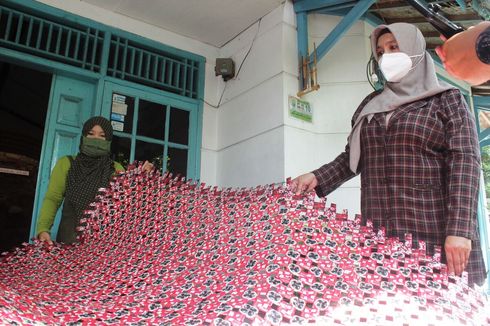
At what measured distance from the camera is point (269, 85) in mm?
3271

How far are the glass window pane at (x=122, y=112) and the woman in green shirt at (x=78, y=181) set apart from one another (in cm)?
111

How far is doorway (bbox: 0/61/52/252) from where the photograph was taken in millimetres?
4748

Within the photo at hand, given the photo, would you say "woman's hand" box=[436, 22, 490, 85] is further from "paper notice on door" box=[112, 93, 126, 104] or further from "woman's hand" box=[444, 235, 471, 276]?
"paper notice on door" box=[112, 93, 126, 104]

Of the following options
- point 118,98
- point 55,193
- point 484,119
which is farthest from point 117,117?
point 484,119

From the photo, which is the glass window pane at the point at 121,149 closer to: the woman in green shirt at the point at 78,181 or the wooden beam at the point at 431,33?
the woman in green shirt at the point at 78,181

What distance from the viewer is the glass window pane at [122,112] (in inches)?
131

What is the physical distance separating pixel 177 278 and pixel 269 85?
7.66 ft

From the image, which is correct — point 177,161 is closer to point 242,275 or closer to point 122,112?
point 122,112

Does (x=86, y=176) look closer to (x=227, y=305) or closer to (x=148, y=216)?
(x=148, y=216)

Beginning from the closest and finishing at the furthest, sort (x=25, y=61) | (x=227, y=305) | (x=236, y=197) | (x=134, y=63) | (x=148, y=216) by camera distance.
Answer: (x=227, y=305) → (x=236, y=197) → (x=148, y=216) → (x=25, y=61) → (x=134, y=63)

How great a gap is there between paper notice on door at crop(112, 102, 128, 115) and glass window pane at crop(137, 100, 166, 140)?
0.44 feet

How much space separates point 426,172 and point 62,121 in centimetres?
281

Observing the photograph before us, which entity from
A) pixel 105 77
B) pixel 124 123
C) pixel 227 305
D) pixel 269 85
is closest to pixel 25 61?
pixel 105 77

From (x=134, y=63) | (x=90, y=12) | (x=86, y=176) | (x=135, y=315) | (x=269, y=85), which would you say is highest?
(x=90, y=12)
